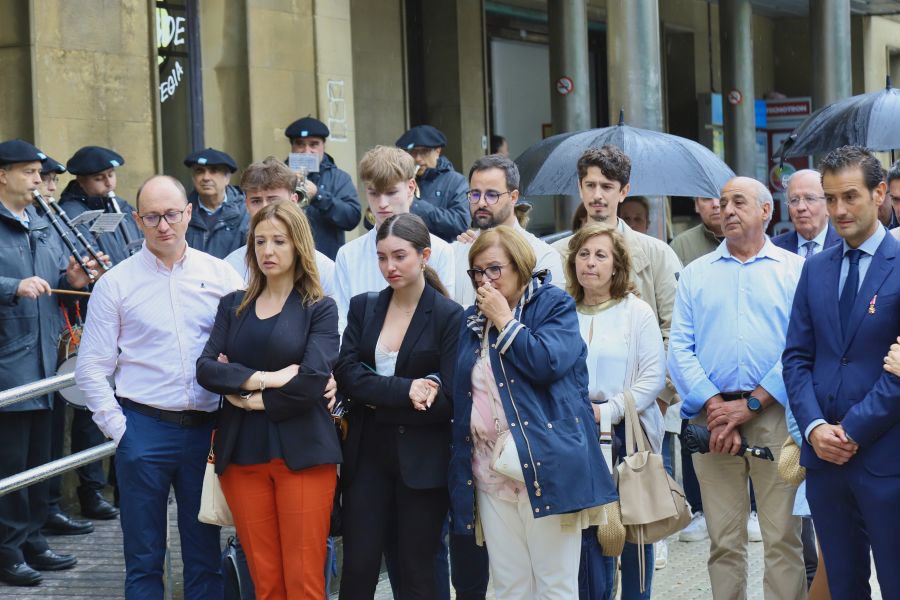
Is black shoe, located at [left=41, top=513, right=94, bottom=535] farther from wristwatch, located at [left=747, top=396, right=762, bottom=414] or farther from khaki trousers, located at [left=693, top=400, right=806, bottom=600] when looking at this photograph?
wristwatch, located at [left=747, top=396, right=762, bottom=414]

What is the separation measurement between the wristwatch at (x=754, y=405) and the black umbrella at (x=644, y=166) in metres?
2.04

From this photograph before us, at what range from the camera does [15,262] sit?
7055 mm

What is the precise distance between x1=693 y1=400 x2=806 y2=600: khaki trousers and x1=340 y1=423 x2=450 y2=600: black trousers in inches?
55.5

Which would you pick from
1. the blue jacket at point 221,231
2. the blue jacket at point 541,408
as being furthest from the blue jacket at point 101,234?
the blue jacket at point 541,408

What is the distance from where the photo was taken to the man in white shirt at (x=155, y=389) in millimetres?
5750

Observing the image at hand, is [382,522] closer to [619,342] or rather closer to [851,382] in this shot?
[619,342]

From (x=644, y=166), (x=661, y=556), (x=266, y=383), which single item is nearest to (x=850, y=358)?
(x=266, y=383)

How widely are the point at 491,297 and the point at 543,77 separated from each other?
51.0ft

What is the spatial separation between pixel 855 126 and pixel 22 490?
621cm

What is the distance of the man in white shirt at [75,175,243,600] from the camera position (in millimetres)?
5750

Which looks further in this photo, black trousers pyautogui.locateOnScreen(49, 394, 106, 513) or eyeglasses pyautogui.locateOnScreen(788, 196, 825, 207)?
black trousers pyautogui.locateOnScreen(49, 394, 106, 513)

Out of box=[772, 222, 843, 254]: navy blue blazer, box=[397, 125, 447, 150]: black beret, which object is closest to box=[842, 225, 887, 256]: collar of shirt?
box=[772, 222, 843, 254]: navy blue blazer

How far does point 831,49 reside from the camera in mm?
22156

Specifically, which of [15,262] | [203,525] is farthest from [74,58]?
[203,525]
